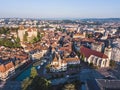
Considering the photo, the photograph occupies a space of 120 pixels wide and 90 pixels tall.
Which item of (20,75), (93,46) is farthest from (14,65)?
(93,46)

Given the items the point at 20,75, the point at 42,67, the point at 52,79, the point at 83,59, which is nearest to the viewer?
the point at 52,79

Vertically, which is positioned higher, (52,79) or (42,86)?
(42,86)

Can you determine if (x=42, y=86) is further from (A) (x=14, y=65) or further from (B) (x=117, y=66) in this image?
(B) (x=117, y=66)

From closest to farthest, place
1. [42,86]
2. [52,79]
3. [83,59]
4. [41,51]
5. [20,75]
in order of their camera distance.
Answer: [42,86] → [52,79] → [20,75] → [83,59] → [41,51]

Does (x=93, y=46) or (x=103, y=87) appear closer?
(x=103, y=87)

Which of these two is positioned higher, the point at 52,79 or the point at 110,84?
the point at 110,84

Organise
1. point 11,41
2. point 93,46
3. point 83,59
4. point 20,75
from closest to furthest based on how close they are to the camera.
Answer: point 20,75 → point 83,59 → point 93,46 → point 11,41

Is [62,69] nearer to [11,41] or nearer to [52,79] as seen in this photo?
[52,79]

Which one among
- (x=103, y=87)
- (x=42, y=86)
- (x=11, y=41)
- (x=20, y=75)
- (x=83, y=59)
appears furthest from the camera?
(x=11, y=41)

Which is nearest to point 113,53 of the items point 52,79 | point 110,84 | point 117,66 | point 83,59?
point 117,66
